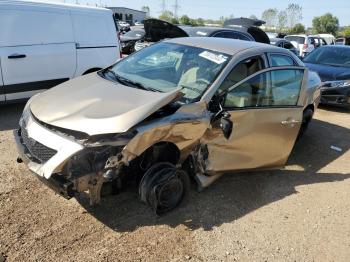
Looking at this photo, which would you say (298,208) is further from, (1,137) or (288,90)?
(1,137)

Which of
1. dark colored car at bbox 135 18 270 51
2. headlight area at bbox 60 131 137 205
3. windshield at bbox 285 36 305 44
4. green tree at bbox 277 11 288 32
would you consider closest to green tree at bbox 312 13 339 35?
green tree at bbox 277 11 288 32

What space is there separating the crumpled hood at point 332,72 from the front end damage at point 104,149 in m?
6.35

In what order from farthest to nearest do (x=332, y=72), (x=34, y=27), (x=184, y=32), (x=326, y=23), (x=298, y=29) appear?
(x=326, y=23), (x=298, y=29), (x=332, y=72), (x=184, y=32), (x=34, y=27)

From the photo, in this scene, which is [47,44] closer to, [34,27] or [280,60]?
[34,27]

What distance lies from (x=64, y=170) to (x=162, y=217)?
1.14m

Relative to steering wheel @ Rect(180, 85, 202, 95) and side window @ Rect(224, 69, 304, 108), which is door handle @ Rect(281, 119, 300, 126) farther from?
steering wheel @ Rect(180, 85, 202, 95)

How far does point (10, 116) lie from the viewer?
260 inches

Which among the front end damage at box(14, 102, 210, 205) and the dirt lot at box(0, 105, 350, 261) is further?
the dirt lot at box(0, 105, 350, 261)

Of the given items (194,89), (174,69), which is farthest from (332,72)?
(194,89)

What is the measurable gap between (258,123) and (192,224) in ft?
4.59

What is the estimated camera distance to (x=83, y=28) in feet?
23.4

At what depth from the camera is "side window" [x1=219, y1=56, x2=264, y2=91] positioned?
410 cm

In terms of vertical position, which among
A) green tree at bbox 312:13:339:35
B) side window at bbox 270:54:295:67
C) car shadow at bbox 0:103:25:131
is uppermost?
side window at bbox 270:54:295:67

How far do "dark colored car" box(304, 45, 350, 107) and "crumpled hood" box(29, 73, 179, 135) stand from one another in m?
6.40
